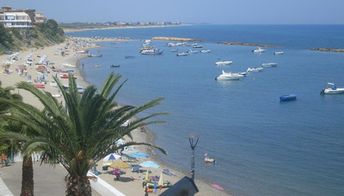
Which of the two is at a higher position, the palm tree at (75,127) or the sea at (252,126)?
the palm tree at (75,127)

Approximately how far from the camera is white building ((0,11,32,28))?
131 metres

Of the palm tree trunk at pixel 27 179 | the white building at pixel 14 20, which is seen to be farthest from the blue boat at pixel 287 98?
the white building at pixel 14 20

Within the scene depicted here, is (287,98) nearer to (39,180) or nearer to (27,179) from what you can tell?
(39,180)

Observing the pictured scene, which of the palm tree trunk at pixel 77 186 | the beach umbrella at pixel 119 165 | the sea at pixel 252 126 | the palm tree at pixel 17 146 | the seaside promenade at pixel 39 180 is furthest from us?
the sea at pixel 252 126

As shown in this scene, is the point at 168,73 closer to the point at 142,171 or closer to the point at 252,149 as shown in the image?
the point at 252,149

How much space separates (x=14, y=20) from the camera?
436 ft

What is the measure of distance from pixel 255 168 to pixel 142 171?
7.57 meters

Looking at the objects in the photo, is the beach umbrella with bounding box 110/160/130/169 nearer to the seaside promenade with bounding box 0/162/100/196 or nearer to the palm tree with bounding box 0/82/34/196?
the seaside promenade with bounding box 0/162/100/196

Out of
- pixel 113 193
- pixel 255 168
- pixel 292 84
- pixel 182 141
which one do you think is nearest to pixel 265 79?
pixel 292 84

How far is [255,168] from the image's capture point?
31844 millimetres

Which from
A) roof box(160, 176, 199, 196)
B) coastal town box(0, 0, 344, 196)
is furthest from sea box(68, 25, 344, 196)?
roof box(160, 176, 199, 196)

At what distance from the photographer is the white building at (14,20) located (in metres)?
131

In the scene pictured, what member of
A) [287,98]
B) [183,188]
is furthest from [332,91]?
[183,188]

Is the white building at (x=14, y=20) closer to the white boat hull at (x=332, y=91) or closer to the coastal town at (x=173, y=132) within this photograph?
the coastal town at (x=173, y=132)
